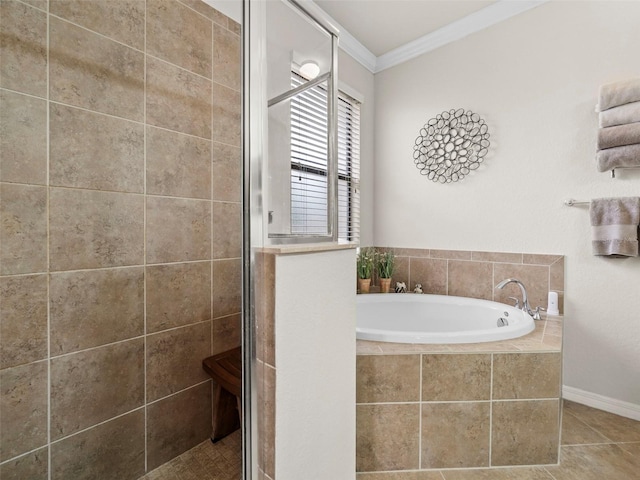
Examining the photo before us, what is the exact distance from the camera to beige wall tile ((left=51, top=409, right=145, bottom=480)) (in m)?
1.18

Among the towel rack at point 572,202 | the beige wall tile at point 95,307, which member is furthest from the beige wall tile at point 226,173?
the towel rack at point 572,202

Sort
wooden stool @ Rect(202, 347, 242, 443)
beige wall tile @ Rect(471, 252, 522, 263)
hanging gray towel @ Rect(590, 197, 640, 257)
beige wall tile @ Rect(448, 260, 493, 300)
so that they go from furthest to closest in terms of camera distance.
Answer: beige wall tile @ Rect(448, 260, 493, 300), beige wall tile @ Rect(471, 252, 522, 263), hanging gray towel @ Rect(590, 197, 640, 257), wooden stool @ Rect(202, 347, 242, 443)

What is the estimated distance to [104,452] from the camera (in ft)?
4.19

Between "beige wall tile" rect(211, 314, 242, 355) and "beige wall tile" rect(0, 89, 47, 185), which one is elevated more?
"beige wall tile" rect(0, 89, 47, 185)

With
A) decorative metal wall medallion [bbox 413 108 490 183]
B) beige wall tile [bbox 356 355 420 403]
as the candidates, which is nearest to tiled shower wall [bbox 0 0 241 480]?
beige wall tile [bbox 356 355 420 403]

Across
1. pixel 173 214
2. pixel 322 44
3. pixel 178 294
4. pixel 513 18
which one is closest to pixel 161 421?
pixel 178 294

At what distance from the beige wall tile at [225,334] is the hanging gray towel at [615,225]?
2.13 meters

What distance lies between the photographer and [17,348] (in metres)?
1.07

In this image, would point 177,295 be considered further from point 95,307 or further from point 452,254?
point 452,254

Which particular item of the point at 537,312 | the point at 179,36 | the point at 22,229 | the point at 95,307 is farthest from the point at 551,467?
the point at 179,36

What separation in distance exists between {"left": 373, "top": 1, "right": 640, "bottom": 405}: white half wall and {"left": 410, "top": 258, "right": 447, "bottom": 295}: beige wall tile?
0.52 feet

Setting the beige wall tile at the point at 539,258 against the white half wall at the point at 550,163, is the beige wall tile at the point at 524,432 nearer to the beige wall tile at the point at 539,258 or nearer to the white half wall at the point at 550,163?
the white half wall at the point at 550,163

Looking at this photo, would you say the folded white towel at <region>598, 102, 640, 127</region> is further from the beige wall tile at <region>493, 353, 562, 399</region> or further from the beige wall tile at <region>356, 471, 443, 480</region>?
Answer: the beige wall tile at <region>356, 471, 443, 480</region>

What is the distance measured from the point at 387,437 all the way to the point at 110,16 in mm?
2100
